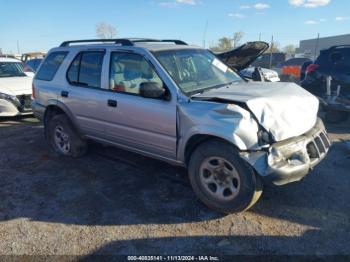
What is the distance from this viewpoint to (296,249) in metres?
2.95

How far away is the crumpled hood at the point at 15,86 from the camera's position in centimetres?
801

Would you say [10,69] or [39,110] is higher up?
[10,69]

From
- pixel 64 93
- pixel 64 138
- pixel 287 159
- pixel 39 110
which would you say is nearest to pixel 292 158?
pixel 287 159

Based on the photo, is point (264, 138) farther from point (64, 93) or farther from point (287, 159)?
point (64, 93)

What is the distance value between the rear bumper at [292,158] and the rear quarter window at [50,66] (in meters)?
3.77

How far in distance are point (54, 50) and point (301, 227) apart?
15.4ft

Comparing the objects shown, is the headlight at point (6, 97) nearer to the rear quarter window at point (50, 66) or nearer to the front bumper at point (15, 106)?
the front bumper at point (15, 106)

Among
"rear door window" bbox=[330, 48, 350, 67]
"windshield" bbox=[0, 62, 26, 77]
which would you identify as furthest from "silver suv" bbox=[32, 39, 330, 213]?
"windshield" bbox=[0, 62, 26, 77]

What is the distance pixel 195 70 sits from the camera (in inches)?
168

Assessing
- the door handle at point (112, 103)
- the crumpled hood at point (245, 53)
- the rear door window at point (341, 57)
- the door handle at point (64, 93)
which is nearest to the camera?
the door handle at point (112, 103)

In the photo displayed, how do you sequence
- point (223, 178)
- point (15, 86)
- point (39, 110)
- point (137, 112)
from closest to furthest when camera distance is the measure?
point (223, 178) → point (137, 112) → point (39, 110) → point (15, 86)

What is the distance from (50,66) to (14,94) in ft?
10.2

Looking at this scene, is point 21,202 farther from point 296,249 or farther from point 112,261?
point 296,249

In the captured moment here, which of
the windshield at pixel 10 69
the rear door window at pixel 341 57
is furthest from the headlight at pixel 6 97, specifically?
the rear door window at pixel 341 57
